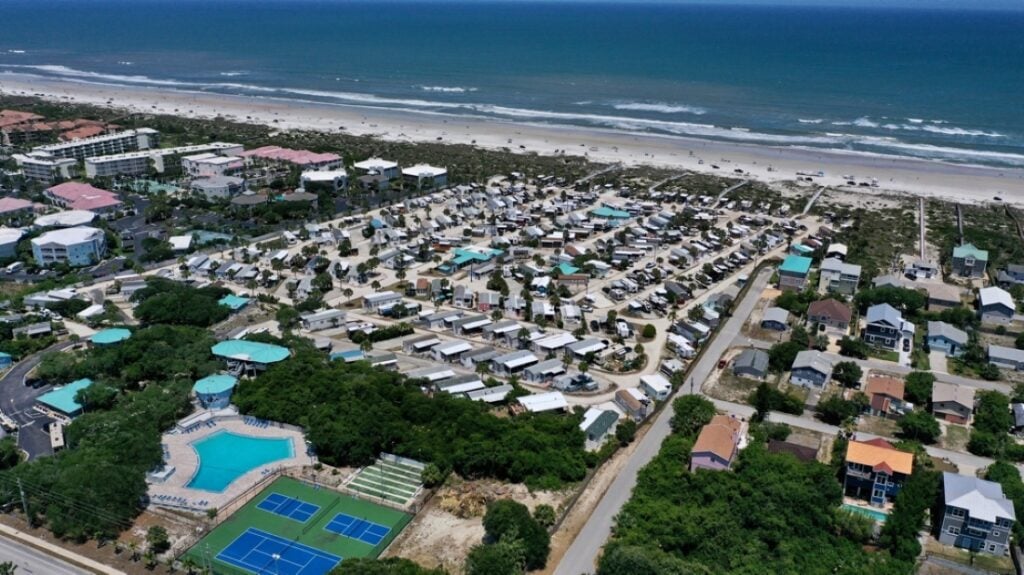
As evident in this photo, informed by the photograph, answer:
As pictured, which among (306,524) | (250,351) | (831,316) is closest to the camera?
(306,524)

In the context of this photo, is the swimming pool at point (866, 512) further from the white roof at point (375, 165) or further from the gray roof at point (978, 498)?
the white roof at point (375, 165)

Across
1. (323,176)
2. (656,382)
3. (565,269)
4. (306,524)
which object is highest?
(323,176)

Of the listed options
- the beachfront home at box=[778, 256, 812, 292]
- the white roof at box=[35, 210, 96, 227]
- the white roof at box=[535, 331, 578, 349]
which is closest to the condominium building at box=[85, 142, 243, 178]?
the white roof at box=[35, 210, 96, 227]

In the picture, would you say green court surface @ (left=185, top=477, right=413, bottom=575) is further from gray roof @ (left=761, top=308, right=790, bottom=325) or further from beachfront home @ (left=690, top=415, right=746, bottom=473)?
gray roof @ (left=761, top=308, right=790, bottom=325)

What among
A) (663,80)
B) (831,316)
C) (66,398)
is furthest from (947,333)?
(663,80)

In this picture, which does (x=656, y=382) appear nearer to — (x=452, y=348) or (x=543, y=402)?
(x=543, y=402)

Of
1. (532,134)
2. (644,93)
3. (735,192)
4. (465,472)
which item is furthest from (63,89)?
(465,472)

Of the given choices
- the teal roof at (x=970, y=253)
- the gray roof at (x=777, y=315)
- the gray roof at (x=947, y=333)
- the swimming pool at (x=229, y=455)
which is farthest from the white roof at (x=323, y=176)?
the teal roof at (x=970, y=253)
